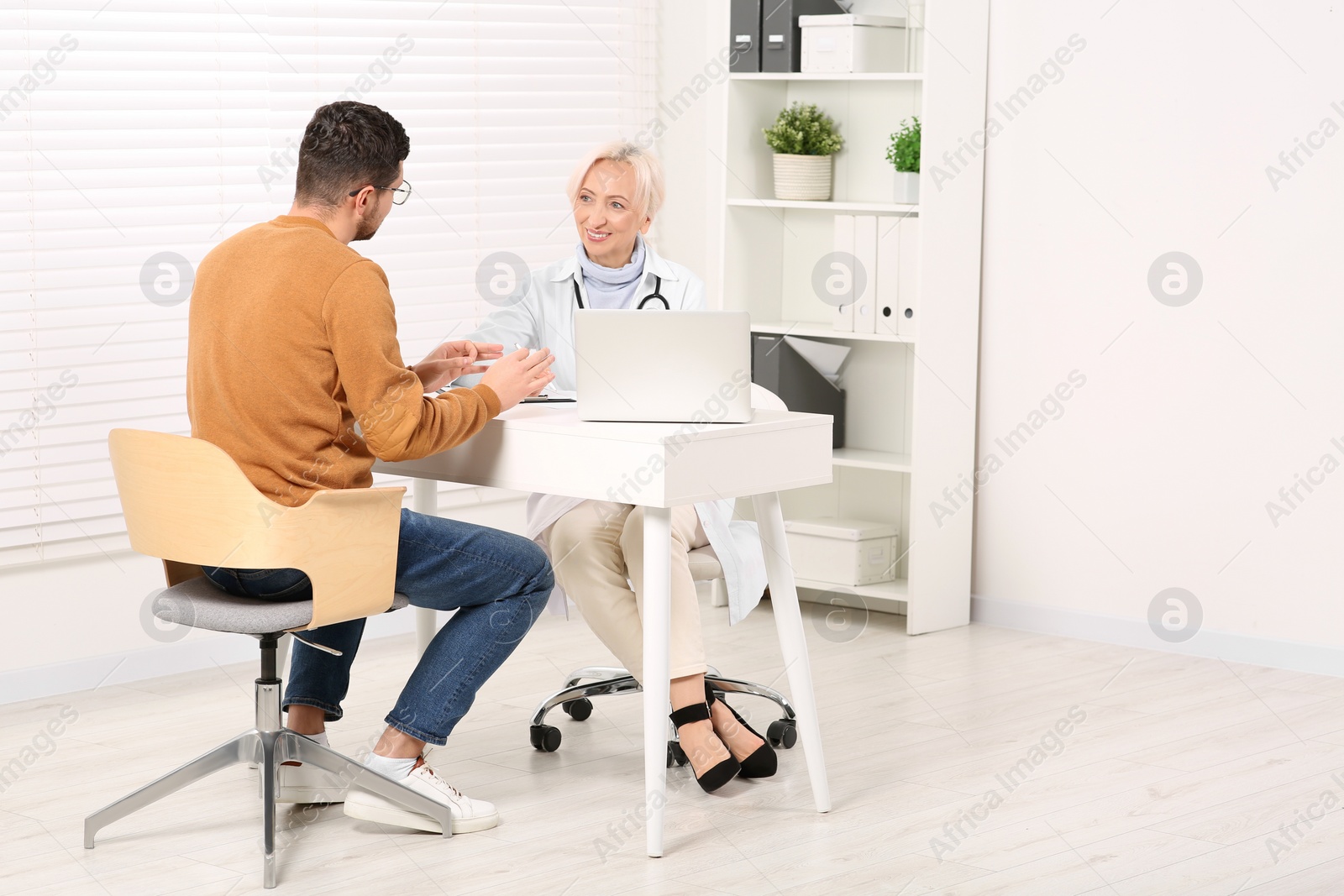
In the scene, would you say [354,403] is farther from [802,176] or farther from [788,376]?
[802,176]

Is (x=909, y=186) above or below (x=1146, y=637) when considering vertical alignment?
above

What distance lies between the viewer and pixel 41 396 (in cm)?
364

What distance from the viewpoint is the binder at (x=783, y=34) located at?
438 cm

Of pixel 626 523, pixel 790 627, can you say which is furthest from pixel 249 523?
pixel 790 627

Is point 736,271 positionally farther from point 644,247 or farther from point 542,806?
point 542,806

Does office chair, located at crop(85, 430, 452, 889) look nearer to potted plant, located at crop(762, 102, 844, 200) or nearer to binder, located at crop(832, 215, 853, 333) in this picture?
binder, located at crop(832, 215, 853, 333)

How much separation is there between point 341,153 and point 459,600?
2.55ft

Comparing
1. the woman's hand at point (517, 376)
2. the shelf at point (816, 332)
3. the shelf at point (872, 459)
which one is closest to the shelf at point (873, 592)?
the shelf at point (872, 459)

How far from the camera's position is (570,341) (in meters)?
3.34

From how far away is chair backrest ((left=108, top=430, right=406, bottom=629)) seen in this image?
2418 mm

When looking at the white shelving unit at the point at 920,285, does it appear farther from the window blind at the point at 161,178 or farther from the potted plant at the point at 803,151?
the window blind at the point at 161,178

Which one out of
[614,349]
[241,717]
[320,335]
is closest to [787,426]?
A: [614,349]

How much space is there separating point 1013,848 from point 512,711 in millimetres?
1278

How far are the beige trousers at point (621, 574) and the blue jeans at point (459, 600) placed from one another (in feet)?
0.71
